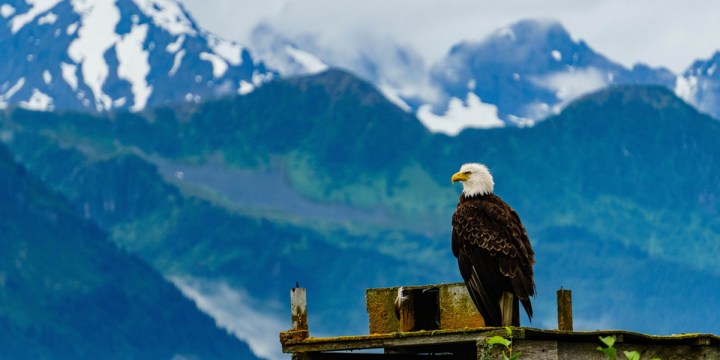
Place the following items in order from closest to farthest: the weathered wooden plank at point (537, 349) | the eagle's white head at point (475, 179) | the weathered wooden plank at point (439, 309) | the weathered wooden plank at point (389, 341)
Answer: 1. the weathered wooden plank at point (537, 349)
2. the weathered wooden plank at point (389, 341)
3. the weathered wooden plank at point (439, 309)
4. the eagle's white head at point (475, 179)

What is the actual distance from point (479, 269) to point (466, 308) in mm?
1345

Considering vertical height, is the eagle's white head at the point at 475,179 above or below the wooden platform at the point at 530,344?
above

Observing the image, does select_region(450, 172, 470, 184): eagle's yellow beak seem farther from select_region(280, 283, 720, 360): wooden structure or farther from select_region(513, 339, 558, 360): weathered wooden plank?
select_region(513, 339, 558, 360): weathered wooden plank

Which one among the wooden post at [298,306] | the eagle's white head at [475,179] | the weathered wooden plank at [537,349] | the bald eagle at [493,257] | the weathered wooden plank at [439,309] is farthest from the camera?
the eagle's white head at [475,179]

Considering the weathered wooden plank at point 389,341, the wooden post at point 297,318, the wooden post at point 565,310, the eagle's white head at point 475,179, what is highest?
the eagle's white head at point 475,179

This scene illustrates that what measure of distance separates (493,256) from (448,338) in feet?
10.2

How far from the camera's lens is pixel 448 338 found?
23.2 m

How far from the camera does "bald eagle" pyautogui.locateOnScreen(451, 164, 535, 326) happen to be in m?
25.5

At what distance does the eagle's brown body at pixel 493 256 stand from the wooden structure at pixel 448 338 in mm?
612

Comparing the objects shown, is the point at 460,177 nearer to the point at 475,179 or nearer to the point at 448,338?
the point at 475,179

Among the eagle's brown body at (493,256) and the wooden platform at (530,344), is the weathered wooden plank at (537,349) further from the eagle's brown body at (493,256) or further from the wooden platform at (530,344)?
the eagle's brown body at (493,256)

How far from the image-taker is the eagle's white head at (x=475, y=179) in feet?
89.9

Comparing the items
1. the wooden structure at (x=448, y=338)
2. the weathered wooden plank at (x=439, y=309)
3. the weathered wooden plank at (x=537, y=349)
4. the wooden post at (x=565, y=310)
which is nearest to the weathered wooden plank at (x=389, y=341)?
the wooden structure at (x=448, y=338)

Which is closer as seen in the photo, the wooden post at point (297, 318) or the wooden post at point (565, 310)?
the wooden post at point (297, 318)
